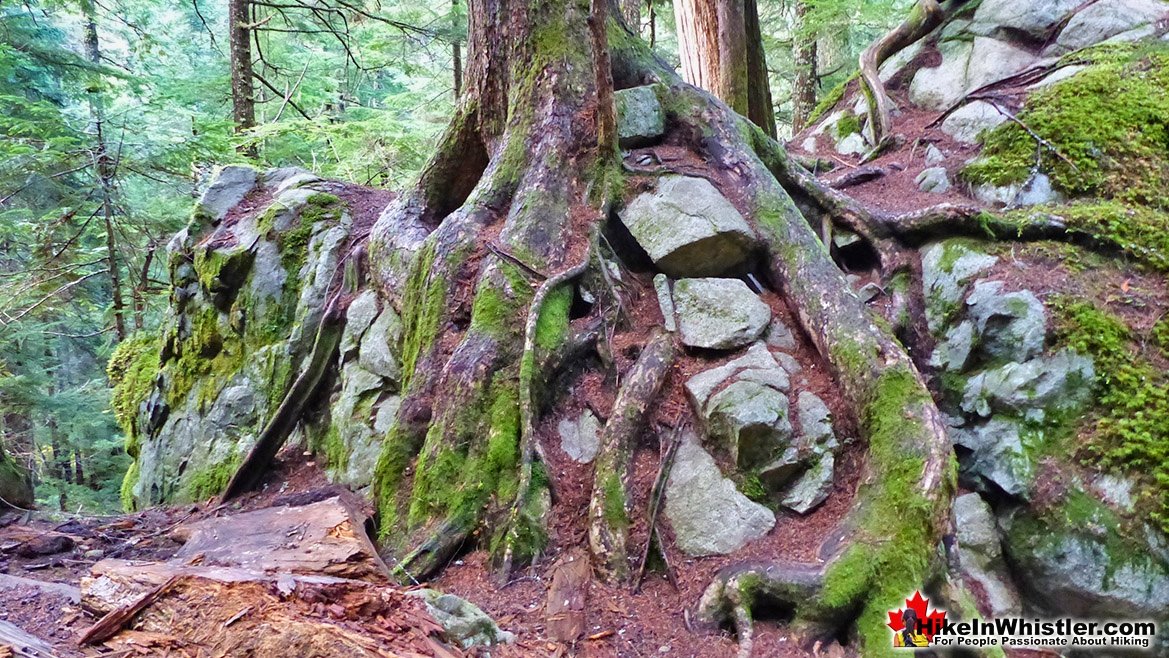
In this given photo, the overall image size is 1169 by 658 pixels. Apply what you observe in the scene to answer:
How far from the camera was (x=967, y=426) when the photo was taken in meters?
4.55

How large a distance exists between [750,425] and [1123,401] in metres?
2.38

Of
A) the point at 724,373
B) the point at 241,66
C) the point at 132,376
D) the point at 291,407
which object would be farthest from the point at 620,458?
the point at 241,66

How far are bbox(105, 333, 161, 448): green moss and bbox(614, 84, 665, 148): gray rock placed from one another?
6528 mm

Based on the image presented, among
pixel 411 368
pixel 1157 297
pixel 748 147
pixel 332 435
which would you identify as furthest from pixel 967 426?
pixel 332 435

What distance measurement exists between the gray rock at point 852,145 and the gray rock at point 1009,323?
3.56 meters

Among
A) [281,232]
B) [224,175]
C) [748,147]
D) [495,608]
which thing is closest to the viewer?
[495,608]

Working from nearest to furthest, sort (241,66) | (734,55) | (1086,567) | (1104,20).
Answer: (1086,567) < (1104,20) < (734,55) < (241,66)

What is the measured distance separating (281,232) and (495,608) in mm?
5614

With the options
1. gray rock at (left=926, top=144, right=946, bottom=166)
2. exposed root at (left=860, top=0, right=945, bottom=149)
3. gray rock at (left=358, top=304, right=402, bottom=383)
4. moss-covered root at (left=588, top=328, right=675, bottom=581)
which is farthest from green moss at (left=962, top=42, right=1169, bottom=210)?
gray rock at (left=358, top=304, right=402, bottom=383)

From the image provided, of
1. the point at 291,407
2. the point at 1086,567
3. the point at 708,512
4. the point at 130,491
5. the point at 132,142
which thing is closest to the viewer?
the point at 1086,567

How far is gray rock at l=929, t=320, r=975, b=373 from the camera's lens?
189 inches

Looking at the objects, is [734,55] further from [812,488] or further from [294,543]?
[294,543]

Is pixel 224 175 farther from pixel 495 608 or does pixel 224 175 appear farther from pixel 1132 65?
pixel 1132 65

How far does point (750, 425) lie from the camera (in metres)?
4.09
